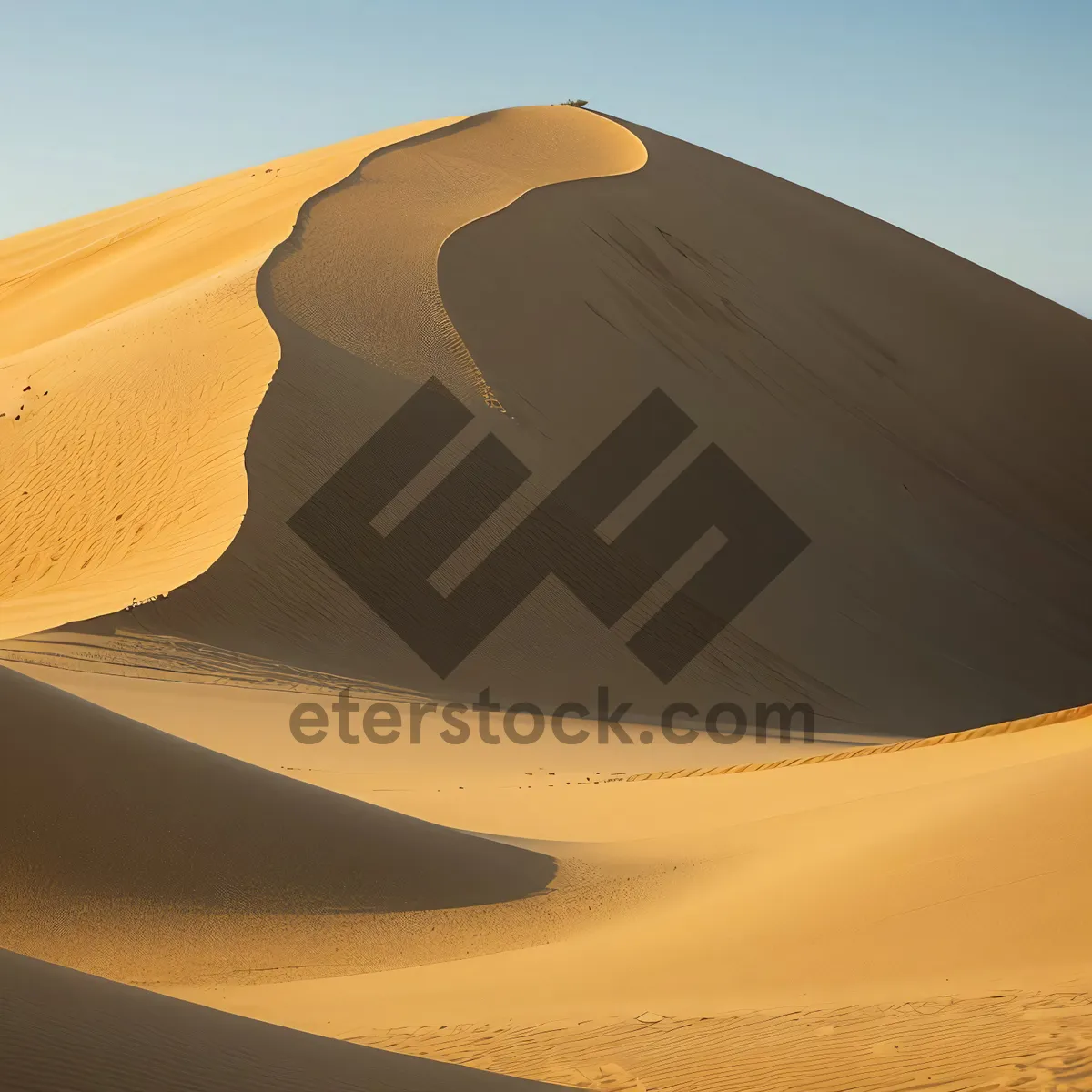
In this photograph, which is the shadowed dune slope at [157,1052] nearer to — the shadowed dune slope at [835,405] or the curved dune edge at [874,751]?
the curved dune edge at [874,751]

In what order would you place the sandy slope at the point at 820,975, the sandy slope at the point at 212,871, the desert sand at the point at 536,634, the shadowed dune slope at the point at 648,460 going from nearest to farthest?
the sandy slope at the point at 820,975 < the desert sand at the point at 536,634 < the sandy slope at the point at 212,871 < the shadowed dune slope at the point at 648,460

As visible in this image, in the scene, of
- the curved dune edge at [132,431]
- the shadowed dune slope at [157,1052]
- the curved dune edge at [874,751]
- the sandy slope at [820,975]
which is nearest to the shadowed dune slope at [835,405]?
the curved dune edge at [874,751]

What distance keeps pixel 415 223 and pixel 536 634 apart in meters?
10.6

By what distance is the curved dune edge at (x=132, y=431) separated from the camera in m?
14.2

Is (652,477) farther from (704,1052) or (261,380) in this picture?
(704,1052)

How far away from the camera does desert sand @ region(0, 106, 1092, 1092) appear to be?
546 centimetres

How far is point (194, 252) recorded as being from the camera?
2400 cm

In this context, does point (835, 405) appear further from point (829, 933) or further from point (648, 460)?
point (829, 933)

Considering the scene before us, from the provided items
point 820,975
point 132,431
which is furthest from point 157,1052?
point 132,431

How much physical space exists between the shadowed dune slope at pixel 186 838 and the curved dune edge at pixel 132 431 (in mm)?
5322

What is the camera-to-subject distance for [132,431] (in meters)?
16.3

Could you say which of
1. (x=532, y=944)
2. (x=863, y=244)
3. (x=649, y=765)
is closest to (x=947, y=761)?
(x=649, y=765)

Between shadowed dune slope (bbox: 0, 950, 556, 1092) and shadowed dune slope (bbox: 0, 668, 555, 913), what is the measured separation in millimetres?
2728

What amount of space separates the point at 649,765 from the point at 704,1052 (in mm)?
6908
